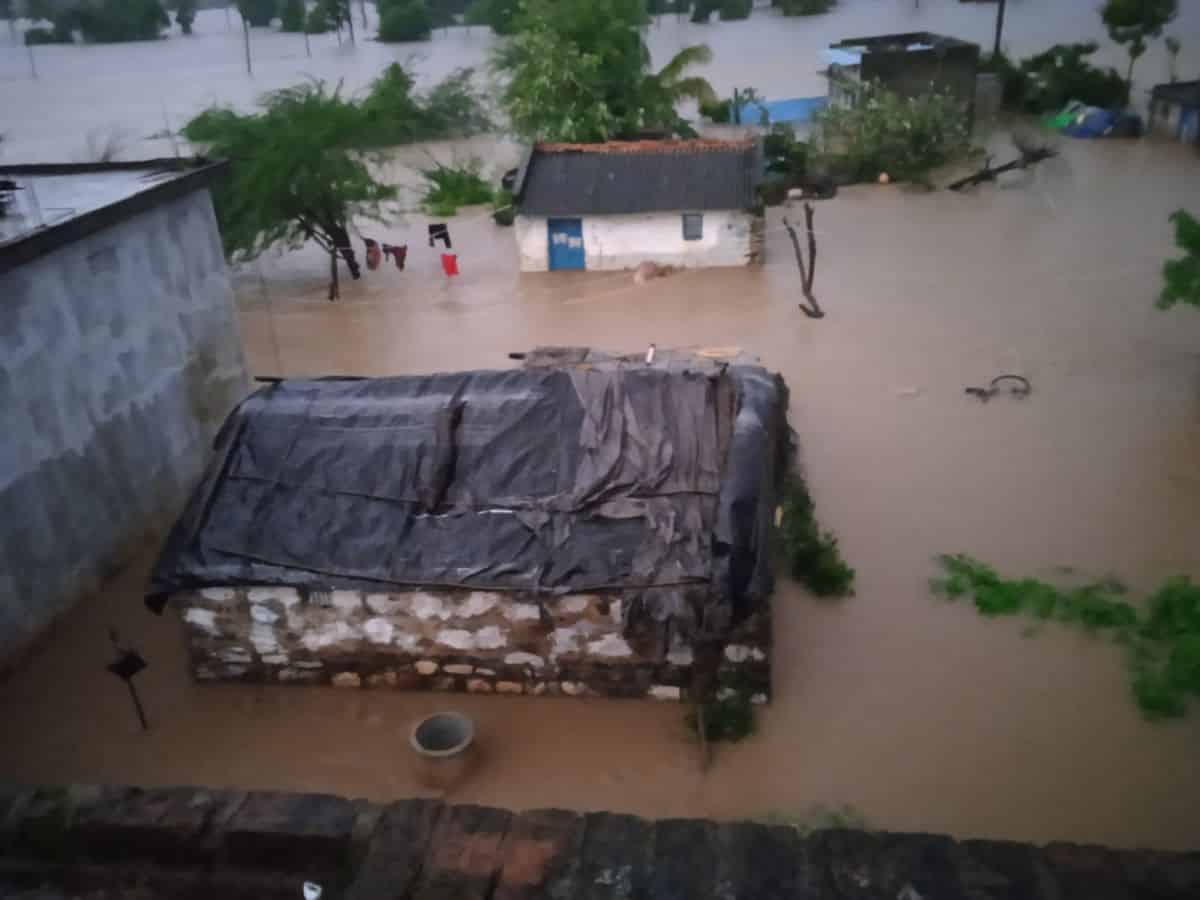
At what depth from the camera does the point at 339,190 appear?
19.0 meters

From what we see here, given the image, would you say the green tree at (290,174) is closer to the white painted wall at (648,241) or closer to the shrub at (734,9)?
the white painted wall at (648,241)

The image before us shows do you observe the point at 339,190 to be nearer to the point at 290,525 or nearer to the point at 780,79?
the point at 290,525

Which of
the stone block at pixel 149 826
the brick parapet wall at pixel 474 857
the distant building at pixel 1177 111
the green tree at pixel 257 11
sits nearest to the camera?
the brick parapet wall at pixel 474 857

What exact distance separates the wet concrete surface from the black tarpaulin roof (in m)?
1.18

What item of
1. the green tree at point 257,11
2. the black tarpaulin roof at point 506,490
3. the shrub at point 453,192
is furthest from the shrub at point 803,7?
the black tarpaulin roof at point 506,490

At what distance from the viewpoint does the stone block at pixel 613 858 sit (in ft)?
14.0

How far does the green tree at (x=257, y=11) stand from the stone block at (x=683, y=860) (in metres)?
38.8

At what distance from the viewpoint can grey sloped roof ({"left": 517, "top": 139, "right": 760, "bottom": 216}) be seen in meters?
19.1

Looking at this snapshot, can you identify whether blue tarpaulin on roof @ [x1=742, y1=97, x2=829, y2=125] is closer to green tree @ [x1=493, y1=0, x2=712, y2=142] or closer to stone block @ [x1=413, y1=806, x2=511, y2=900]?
green tree @ [x1=493, y1=0, x2=712, y2=142]

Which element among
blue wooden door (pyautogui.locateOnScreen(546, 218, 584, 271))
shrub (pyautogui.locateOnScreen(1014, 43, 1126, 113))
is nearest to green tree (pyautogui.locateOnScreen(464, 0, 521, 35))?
blue wooden door (pyautogui.locateOnScreen(546, 218, 584, 271))

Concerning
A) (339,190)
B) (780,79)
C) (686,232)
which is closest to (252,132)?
→ (339,190)

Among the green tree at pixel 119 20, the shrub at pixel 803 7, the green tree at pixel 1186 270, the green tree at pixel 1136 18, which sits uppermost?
the green tree at pixel 119 20

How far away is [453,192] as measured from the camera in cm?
2530

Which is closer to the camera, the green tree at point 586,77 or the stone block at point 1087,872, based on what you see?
the stone block at point 1087,872
